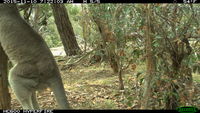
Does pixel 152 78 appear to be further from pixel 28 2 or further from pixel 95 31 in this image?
pixel 95 31

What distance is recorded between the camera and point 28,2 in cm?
552

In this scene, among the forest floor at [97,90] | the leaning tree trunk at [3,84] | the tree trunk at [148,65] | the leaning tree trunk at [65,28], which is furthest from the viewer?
the leaning tree trunk at [65,28]

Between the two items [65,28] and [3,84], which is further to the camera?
[65,28]

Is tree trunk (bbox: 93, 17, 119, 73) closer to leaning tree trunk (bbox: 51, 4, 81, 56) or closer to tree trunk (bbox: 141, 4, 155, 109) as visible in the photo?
tree trunk (bbox: 141, 4, 155, 109)

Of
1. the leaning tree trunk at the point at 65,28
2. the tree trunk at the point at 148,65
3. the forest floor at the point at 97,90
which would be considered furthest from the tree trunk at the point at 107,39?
the leaning tree trunk at the point at 65,28

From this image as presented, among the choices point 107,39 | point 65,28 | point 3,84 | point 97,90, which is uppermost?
point 107,39

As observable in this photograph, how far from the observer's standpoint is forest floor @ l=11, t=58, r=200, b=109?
5.83m

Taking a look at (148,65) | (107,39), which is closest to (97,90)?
(107,39)

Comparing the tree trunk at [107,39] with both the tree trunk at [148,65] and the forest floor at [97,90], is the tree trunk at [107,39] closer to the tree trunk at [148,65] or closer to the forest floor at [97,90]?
the forest floor at [97,90]

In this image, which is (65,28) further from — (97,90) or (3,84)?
(3,84)

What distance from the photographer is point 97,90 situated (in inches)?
280

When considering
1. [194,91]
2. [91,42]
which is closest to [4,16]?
[91,42]

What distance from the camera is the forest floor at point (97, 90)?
5828 mm

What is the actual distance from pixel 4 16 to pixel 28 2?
415 mm
